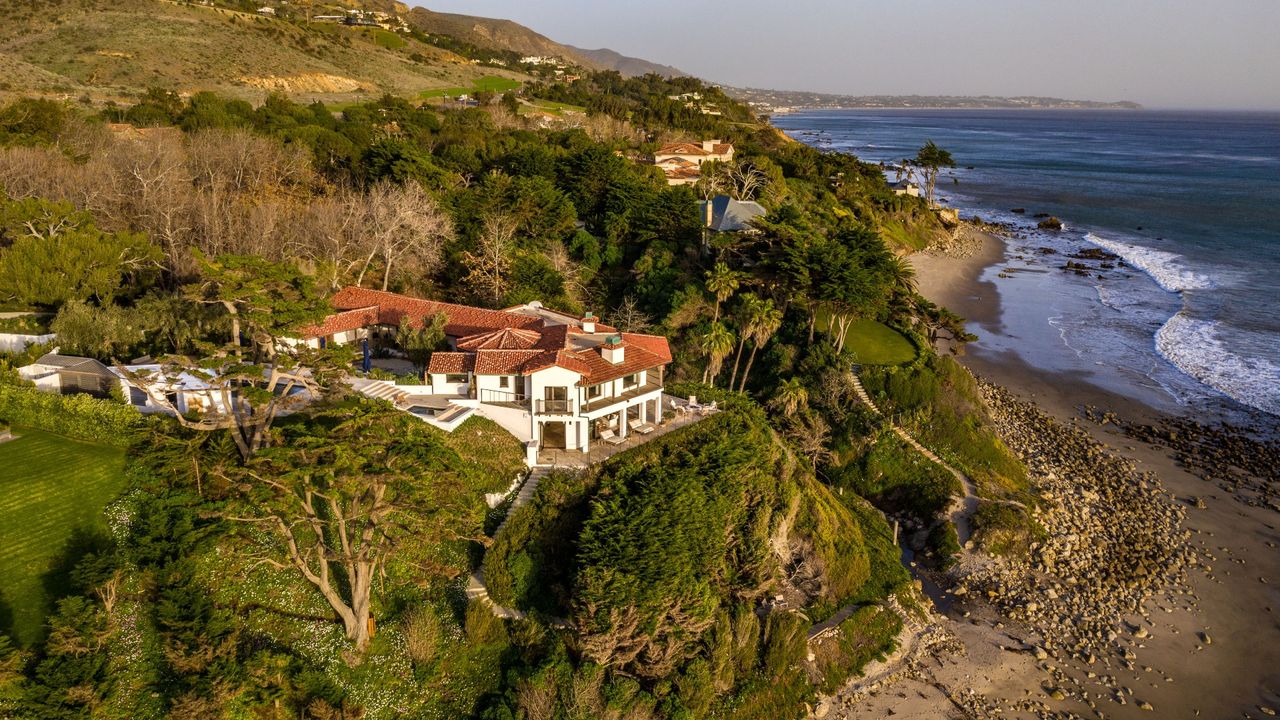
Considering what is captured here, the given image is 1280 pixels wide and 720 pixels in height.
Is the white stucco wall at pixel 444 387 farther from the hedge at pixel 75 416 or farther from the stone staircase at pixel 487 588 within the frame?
the hedge at pixel 75 416

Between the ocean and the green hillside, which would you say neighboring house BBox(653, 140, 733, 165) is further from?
the green hillside

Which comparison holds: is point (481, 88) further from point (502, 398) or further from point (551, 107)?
point (502, 398)

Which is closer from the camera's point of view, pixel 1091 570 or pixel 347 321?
pixel 1091 570

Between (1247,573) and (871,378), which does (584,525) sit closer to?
(871,378)

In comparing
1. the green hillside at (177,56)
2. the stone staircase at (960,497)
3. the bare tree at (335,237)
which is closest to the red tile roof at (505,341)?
the bare tree at (335,237)

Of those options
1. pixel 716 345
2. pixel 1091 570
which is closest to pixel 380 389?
pixel 716 345
